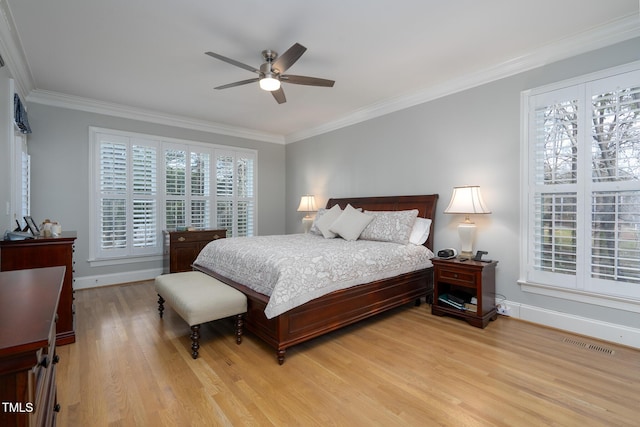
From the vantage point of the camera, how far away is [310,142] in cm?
599

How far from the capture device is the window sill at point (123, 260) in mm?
4543

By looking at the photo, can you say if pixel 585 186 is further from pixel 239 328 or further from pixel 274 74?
pixel 239 328

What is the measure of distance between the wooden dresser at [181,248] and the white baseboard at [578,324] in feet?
14.3

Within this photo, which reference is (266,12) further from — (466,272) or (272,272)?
(466,272)

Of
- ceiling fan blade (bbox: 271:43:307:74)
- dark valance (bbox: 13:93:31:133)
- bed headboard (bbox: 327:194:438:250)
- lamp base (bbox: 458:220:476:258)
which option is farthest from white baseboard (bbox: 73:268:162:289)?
lamp base (bbox: 458:220:476:258)

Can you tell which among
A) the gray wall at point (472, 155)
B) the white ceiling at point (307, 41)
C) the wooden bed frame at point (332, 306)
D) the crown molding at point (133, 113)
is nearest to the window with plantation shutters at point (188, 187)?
the crown molding at point (133, 113)

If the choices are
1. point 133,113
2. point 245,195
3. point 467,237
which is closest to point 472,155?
point 467,237

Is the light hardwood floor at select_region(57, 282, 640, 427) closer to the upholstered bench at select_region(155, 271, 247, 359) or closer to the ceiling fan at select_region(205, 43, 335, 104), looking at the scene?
the upholstered bench at select_region(155, 271, 247, 359)

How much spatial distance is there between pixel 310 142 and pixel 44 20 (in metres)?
4.06

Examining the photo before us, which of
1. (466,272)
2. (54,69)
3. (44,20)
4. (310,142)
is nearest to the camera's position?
(44,20)

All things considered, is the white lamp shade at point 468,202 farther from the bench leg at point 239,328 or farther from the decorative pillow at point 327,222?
the bench leg at point 239,328

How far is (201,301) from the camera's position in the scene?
8.16 feet

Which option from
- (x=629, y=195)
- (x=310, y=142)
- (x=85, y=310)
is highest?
(x=310, y=142)

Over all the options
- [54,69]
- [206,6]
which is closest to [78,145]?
[54,69]
